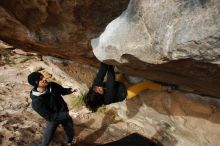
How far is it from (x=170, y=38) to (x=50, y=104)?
2.34 metres

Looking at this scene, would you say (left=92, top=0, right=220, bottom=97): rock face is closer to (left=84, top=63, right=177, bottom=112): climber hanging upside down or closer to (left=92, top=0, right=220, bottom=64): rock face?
(left=92, top=0, right=220, bottom=64): rock face

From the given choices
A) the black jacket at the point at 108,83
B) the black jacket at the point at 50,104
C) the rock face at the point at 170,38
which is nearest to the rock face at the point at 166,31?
the rock face at the point at 170,38

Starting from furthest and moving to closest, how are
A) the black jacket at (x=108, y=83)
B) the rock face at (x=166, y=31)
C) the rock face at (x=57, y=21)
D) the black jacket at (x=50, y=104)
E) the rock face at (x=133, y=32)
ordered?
the black jacket at (x=108, y=83), the black jacket at (x=50, y=104), the rock face at (x=57, y=21), the rock face at (x=133, y=32), the rock face at (x=166, y=31)

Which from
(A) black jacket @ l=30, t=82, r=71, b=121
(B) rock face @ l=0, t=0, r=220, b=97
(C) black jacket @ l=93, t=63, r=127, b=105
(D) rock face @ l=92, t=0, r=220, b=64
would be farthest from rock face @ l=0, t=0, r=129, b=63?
(A) black jacket @ l=30, t=82, r=71, b=121

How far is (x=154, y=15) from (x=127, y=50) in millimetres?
677

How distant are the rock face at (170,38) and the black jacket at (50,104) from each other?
1.10 metres

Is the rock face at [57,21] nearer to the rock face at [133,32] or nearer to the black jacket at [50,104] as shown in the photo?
the rock face at [133,32]

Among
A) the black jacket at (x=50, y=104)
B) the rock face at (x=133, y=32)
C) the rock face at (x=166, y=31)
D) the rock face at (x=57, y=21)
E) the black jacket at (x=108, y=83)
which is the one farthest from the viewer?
the black jacket at (x=108, y=83)

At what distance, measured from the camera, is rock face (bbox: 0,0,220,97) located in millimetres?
3515

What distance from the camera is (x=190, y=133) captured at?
245 inches

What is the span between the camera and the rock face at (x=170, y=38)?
3.43 m

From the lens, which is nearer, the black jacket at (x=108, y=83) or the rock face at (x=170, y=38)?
the rock face at (x=170, y=38)

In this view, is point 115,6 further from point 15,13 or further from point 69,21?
point 15,13

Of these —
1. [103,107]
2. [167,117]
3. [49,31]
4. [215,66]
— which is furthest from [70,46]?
[215,66]
